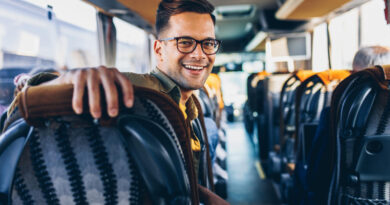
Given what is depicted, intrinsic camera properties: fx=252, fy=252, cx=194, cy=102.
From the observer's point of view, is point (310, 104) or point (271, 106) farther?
point (271, 106)

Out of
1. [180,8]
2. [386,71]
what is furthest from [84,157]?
[386,71]

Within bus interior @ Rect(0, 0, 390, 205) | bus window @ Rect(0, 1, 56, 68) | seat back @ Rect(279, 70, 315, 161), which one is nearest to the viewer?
bus interior @ Rect(0, 0, 390, 205)

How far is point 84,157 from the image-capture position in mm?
561

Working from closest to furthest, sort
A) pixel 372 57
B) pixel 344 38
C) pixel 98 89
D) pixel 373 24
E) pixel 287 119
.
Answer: pixel 98 89 < pixel 372 57 < pixel 287 119 < pixel 373 24 < pixel 344 38

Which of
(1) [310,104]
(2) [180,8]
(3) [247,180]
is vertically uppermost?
(2) [180,8]

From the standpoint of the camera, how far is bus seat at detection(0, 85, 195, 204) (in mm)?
534

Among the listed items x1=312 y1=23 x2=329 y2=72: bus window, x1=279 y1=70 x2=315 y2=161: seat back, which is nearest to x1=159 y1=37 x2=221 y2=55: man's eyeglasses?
x1=279 y1=70 x2=315 y2=161: seat back

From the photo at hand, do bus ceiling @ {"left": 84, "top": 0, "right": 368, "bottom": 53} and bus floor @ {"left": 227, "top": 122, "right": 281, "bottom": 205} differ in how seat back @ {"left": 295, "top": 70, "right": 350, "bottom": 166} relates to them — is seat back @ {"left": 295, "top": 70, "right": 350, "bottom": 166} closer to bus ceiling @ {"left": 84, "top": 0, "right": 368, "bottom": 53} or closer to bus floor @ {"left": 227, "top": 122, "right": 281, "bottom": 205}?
bus floor @ {"left": 227, "top": 122, "right": 281, "bottom": 205}

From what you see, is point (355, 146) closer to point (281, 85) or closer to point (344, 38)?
point (281, 85)

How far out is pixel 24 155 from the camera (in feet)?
1.82

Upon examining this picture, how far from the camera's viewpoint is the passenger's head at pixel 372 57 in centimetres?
175

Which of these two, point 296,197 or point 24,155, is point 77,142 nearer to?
point 24,155

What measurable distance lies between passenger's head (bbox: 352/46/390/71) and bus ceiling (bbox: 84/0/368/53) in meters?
1.93

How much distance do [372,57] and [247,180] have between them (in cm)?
243
